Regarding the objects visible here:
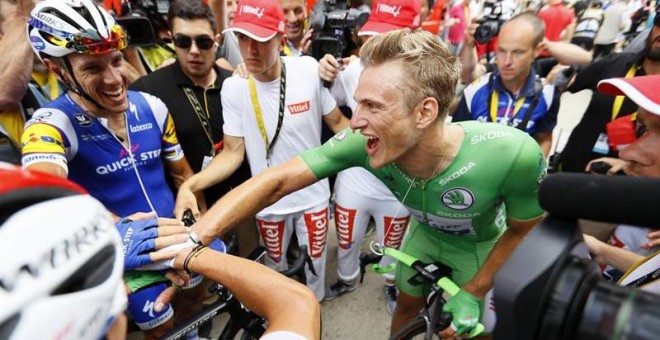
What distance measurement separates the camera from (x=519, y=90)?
10.2ft

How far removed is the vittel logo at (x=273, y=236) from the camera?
2928mm

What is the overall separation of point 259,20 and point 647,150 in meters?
2.30

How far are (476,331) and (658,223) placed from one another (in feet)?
5.35

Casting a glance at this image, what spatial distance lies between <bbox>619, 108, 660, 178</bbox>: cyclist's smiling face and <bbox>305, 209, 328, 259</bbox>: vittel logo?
6.44 ft

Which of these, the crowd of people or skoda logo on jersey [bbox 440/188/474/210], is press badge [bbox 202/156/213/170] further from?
skoda logo on jersey [bbox 440/188/474/210]

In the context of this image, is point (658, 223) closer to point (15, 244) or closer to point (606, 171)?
point (15, 244)

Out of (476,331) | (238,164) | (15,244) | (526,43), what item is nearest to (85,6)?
(238,164)

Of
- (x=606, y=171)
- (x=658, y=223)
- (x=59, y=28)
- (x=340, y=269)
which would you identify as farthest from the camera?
(x=340, y=269)

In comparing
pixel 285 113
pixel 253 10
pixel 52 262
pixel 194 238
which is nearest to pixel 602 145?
pixel 285 113

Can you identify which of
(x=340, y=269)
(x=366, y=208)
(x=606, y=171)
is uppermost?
(x=606, y=171)

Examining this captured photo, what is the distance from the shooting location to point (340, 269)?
346cm

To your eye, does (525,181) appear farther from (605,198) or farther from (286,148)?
(286,148)

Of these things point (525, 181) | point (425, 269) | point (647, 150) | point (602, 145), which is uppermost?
point (647, 150)

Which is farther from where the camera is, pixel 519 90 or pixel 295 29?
pixel 295 29
